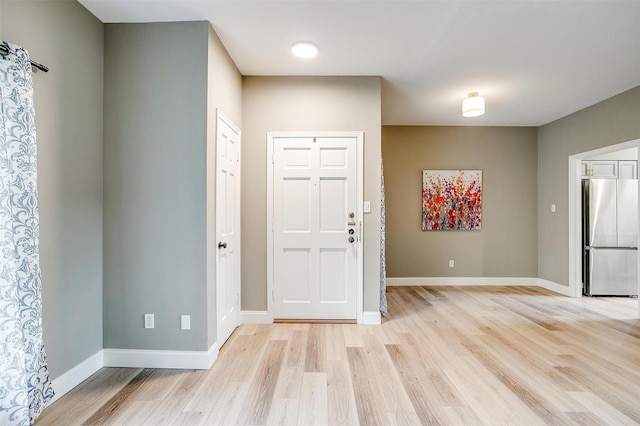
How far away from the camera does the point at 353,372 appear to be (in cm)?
239

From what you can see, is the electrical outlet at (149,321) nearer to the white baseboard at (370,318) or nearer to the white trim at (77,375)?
the white trim at (77,375)

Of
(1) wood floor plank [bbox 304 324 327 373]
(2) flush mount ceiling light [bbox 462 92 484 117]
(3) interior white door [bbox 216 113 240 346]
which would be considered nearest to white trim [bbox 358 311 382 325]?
(1) wood floor plank [bbox 304 324 327 373]

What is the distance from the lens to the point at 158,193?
8.08 feet

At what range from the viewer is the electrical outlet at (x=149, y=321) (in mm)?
2465

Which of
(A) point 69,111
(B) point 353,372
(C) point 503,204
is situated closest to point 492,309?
(C) point 503,204

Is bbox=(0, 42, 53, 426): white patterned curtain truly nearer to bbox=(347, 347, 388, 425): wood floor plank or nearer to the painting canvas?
bbox=(347, 347, 388, 425): wood floor plank

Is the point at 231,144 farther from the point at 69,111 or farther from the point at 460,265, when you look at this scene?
the point at 460,265

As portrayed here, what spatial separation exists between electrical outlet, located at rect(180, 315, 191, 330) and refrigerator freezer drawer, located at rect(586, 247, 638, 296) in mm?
5263

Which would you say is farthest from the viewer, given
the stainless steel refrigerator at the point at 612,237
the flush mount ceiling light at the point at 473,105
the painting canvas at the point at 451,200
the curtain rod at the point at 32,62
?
the painting canvas at the point at 451,200

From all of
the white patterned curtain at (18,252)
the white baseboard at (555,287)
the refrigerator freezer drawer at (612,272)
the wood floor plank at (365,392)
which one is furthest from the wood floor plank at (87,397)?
the refrigerator freezer drawer at (612,272)

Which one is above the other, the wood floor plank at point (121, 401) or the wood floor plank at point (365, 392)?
the wood floor plank at point (121, 401)

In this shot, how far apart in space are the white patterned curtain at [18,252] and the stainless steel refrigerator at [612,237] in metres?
6.06

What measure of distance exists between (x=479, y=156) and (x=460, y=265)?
181cm

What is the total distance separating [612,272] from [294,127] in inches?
192
